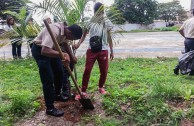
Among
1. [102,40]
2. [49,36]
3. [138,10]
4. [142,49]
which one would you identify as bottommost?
[142,49]

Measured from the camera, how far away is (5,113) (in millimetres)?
4121

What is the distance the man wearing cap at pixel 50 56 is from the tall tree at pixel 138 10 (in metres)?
34.1

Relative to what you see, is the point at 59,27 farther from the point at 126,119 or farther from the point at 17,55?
the point at 17,55

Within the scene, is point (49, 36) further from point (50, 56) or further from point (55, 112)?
point (55, 112)

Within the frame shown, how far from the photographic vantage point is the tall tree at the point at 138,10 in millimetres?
37812

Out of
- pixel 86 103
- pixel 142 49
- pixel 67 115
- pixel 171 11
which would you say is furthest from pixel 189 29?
pixel 171 11

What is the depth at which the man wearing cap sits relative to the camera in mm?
3338

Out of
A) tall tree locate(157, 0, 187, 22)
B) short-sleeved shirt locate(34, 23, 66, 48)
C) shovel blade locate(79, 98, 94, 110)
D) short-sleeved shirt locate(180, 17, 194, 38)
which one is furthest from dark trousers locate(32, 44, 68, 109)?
tall tree locate(157, 0, 187, 22)

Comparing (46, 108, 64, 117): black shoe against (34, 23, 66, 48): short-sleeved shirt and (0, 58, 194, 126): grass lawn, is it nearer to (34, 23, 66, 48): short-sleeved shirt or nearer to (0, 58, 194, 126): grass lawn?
(0, 58, 194, 126): grass lawn

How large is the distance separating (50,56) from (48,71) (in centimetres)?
28

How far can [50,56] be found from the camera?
339 cm

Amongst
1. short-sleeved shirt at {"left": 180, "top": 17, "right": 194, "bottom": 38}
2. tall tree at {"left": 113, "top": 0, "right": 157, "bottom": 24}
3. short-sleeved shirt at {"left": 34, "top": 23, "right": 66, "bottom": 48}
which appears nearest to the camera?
short-sleeved shirt at {"left": 34, "top": 23, "right": 66, "bottom": 48}

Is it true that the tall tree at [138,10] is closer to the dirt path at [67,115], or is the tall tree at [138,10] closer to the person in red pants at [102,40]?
the person in red pants at [102,40]

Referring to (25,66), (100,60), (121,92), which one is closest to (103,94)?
(121,92)
